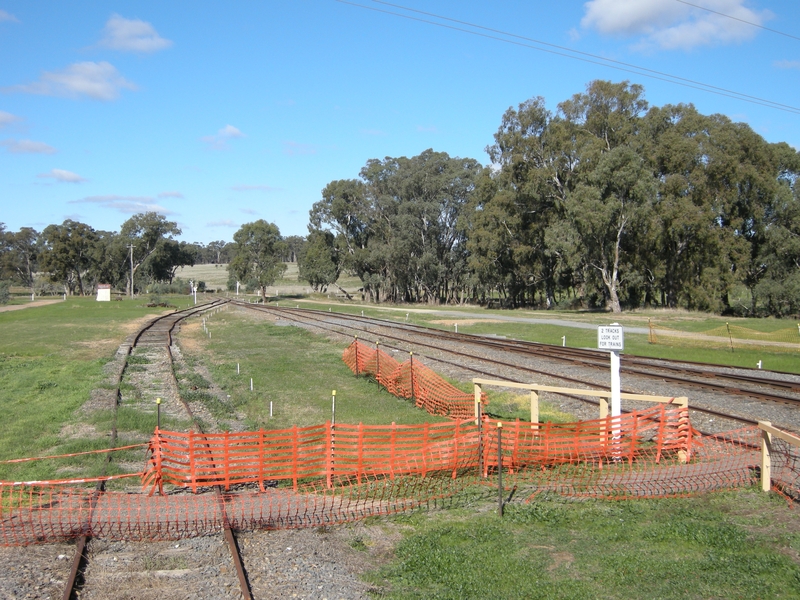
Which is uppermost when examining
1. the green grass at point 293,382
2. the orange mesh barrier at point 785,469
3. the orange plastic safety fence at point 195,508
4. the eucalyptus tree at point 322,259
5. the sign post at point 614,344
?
the eucalyptus tree at point 322,259

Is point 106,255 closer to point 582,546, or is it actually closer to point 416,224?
point 416,224

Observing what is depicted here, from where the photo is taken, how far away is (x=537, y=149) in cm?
6456

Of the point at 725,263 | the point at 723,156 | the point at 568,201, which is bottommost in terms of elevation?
the point at 725,263

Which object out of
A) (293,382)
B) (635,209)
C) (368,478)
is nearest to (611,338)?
(368,478)

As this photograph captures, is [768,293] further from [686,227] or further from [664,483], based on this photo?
[664,483]

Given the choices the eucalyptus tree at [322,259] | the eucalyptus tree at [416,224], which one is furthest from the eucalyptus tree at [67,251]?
the eucalyptus tree at [416,224]

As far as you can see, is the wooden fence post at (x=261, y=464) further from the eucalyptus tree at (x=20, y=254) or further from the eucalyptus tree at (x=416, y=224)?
the eucalyptus tree at (x=20, y=254)

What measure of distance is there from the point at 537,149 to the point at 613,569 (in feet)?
201

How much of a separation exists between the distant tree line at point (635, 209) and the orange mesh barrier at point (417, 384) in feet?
121

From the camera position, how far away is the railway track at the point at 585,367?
56.8 feet

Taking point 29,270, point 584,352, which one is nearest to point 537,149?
point 584,352

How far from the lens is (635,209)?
54.1 meters

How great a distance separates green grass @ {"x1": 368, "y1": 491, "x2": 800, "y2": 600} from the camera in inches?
254

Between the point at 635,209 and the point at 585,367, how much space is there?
3442 centimetres
